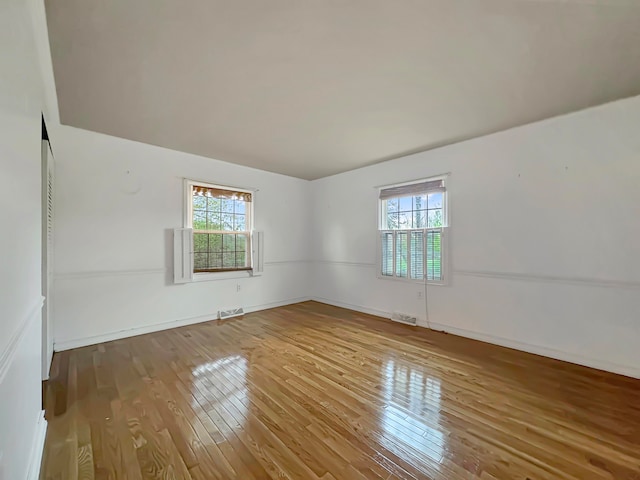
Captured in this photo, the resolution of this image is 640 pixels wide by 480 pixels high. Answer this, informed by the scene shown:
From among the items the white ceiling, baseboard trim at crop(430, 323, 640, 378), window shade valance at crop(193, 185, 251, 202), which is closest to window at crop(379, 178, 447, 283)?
baseboard trim at crop(430, 323, 640, 378)

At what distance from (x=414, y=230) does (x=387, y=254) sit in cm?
57

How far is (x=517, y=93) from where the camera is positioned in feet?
7.69

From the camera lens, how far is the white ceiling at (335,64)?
154cm

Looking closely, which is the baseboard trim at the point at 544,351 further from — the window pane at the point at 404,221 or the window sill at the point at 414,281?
the window pane at the point at 404,221

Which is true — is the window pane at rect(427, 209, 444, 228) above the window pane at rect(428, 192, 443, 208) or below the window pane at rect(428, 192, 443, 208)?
below

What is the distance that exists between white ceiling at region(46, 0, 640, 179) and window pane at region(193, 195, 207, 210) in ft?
3.71

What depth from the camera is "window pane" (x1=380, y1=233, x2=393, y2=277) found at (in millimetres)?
4211

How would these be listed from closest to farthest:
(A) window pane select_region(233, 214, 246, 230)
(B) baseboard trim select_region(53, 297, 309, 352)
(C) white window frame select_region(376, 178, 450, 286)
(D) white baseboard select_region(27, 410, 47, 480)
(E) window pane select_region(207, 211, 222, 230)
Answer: (D) white baseboard select_region(27, 410, 47, 480)
(B) baseboard trim select_region(53, 297, 309, 352)
(C) white window frame select_region(376, 178, 450, 286)
(E) window pane select_region(207, 211, 222, 230)
(A) window pane select_region(233, 214, 246, 230)

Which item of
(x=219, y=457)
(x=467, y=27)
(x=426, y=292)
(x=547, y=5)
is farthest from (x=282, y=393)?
(x=547, y=5)

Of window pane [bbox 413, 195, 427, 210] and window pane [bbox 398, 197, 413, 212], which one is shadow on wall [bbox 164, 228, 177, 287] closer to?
window pane [bbox 398, 197, 413, 212]

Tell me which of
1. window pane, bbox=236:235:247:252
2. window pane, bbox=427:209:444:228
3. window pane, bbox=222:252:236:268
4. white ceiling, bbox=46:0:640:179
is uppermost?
white ceiling, bbox=46:0:640:179

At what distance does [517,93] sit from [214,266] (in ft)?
13.5

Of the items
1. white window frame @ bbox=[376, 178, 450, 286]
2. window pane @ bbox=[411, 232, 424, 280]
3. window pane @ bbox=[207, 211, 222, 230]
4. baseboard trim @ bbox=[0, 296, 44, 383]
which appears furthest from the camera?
window pane @ bbox=[207, 211, 222, 230]

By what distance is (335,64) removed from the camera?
197 centimetres
